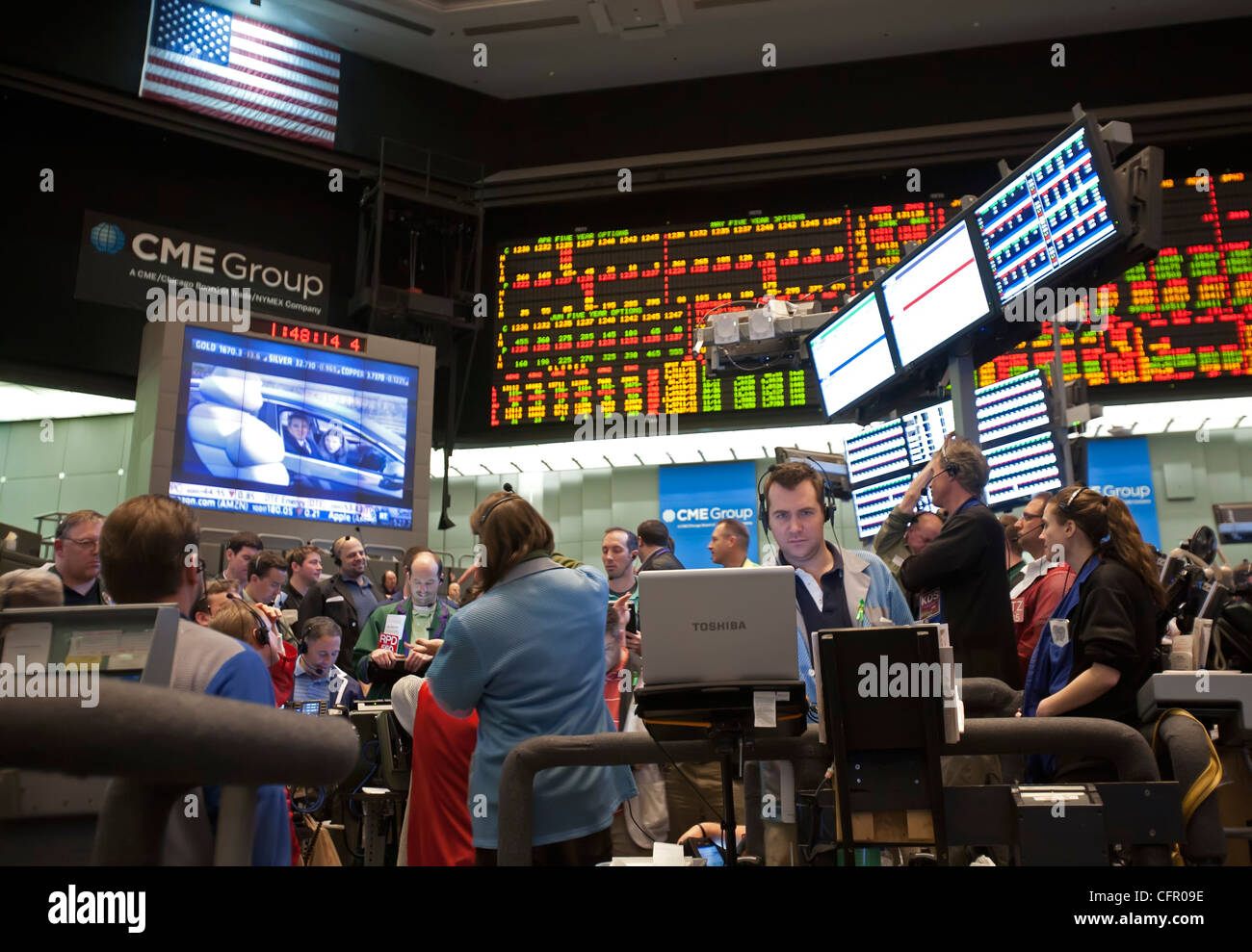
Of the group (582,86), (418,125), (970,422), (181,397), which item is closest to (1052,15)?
(582,86)

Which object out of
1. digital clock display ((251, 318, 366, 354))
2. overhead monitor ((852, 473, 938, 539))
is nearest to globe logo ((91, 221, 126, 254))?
digital clock display ((251, 318, 366, 354))

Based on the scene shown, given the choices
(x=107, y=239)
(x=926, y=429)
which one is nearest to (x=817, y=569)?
(x=926, y=429)

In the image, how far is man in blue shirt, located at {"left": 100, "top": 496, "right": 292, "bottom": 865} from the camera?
1.58 metres

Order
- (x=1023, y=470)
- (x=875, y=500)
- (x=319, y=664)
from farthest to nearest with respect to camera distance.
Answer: (x=875, y=500), (x=1023, y=470), (x=319, y=664)

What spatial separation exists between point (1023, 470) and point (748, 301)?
4.50 meters

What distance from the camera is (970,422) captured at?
5.52 metres

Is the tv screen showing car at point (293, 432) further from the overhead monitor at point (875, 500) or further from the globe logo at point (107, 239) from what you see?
the overhead monitor at point (875, 500)

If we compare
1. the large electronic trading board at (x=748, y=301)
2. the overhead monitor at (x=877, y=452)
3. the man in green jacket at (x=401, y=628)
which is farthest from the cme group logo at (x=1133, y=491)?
the man in green jacket at (x=401, y=628)

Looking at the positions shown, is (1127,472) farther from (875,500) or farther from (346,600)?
(346,600)

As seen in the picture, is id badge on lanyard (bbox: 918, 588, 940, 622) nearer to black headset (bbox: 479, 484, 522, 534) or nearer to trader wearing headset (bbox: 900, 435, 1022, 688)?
trader wearing headset (bbox: 900, 435, 1022, 688)

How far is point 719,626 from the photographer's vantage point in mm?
2545

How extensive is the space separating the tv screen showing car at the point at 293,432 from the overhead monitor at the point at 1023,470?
5945 millimetres

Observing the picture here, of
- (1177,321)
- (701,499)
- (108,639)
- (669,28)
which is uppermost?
(669,28)

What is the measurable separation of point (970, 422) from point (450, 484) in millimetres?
→ 9112
